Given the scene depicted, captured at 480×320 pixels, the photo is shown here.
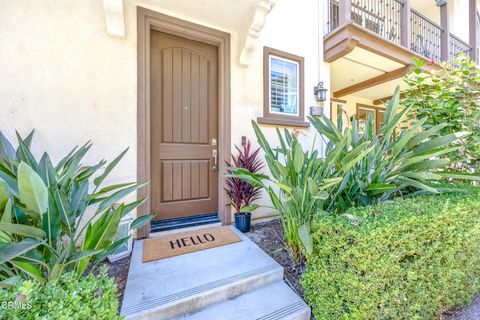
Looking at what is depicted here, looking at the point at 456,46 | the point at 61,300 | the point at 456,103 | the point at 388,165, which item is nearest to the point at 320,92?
the point at 456,103

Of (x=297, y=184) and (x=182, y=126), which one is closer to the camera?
(x=297, y=184)

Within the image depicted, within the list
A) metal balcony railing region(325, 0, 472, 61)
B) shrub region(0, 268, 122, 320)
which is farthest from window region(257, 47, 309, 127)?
shrub region(0, 268, 122, 320)

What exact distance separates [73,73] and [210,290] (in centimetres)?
234

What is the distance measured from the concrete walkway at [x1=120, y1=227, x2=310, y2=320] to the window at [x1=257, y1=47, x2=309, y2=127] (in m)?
1.88

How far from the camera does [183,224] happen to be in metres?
2.55

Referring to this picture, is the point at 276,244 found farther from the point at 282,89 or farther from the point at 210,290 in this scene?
the point at 282,89

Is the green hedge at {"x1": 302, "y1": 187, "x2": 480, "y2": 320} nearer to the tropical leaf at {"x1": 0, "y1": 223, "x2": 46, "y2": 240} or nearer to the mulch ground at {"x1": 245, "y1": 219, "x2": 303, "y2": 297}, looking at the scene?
the mulch ground at {"x1": 245, "y1": 219, "x2": 303, "y2": 297}

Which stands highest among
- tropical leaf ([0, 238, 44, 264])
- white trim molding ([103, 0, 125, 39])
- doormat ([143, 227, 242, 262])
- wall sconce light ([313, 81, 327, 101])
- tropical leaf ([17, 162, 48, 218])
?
white trim molding ([103, 0, 125, 39])

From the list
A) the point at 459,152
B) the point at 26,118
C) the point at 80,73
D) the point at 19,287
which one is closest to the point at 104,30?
the point at 80,73

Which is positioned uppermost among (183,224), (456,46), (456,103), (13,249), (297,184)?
(456,46)

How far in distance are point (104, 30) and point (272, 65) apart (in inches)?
84.1

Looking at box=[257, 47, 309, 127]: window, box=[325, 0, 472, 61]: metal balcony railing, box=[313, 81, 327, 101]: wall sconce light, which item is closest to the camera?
box=[257, 47, 309, 127]: window

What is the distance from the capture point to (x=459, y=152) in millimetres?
2523

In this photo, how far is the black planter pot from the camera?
258 cm
